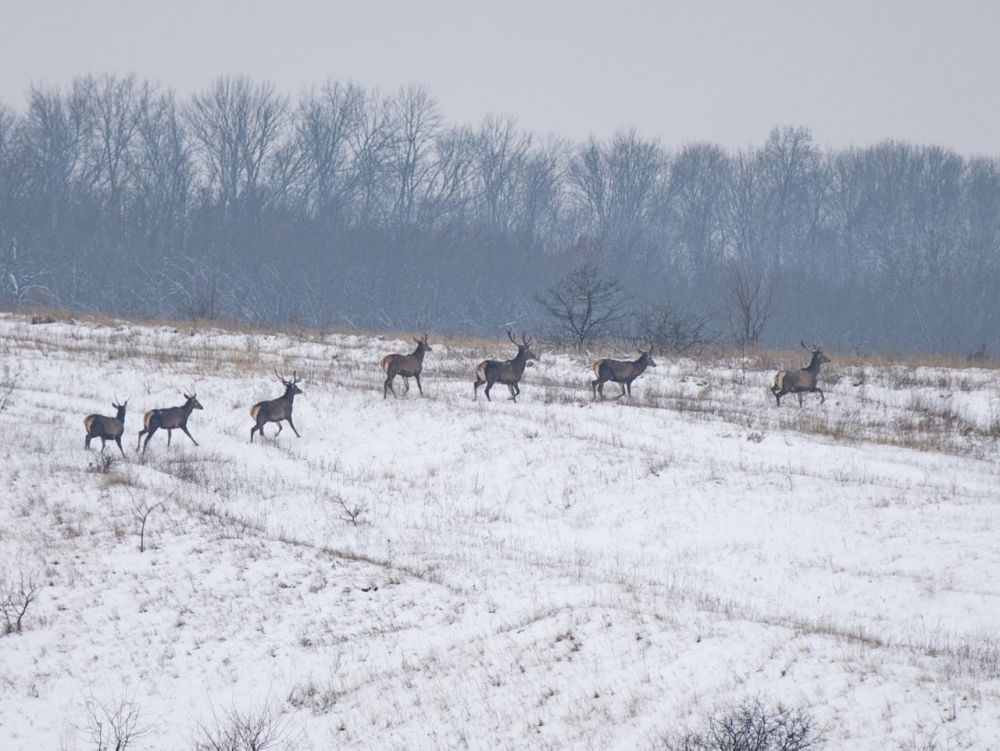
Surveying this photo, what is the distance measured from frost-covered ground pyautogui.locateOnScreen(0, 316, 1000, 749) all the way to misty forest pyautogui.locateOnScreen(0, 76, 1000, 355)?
83.4 feet

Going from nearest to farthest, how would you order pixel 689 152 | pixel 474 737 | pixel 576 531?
pixel 474 737 < pixel 576 531 < pixel 689 152

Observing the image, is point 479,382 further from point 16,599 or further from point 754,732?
point 754,732

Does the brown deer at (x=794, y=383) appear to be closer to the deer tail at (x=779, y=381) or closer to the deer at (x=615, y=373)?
the deer tail at (x=779, y=381)

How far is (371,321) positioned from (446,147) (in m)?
31.8

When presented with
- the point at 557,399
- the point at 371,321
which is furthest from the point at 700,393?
the point at 371,321

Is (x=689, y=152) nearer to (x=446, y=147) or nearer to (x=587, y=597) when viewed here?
(x=446, y=147)

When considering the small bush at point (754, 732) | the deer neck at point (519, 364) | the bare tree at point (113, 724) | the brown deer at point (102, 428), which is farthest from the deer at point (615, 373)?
the small bush at point (754, 732)

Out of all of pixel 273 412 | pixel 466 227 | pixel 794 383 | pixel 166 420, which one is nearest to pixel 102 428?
pixel 166 420

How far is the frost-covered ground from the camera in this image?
7957mm

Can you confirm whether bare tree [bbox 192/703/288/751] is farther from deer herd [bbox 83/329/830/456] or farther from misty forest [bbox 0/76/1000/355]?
misty forest [bbox 0/76/1000/355]

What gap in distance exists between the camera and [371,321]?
61.1m

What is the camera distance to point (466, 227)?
75500mm

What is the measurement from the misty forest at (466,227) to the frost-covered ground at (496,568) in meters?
25.4

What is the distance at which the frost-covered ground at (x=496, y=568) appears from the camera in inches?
313
